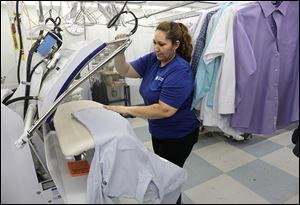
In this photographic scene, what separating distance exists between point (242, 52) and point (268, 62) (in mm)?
119

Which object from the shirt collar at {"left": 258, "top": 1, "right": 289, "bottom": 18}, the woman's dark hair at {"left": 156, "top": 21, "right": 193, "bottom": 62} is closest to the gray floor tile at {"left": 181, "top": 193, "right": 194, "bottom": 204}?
the woman's dark hair at {"left": 156, "top": 21, "right": 193, "bottom": 62}

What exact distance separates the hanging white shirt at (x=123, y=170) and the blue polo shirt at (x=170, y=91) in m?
0.35

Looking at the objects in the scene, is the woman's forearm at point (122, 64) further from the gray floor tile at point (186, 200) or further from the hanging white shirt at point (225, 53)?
the gray floor tile at point (186, 200)

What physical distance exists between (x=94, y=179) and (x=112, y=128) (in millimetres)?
159

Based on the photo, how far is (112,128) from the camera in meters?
0.70

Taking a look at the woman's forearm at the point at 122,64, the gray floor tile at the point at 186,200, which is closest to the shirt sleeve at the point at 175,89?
the woman's forearm at the point at 122,64

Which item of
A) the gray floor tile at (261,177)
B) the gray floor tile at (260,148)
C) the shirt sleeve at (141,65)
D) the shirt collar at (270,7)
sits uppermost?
the shirt collar at (270,7)

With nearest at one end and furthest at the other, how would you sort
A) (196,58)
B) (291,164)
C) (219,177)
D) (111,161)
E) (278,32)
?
(111,161)
(278,32)
(291,164)
(196,58)
(219,177)

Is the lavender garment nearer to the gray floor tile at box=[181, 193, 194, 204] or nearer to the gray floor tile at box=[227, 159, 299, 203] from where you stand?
the gray floor tile at box=[227, 159, 299, 203]

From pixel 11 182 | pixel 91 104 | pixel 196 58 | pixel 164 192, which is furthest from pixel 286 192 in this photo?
pixel 11 182

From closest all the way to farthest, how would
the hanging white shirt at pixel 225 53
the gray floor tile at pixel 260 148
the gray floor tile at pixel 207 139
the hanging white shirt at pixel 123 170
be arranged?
the hanging white shirt at pixel 123 170 < the hanging white shirt at pixel 225 53 < the gray floor tile at pixel 260 148 < the gray floor tile at pixel 207 139

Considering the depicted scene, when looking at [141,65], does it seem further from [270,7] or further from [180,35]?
[270,7]

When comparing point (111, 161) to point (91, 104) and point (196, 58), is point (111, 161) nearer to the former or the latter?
point (91, 104)

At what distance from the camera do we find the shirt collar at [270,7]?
87 cm
